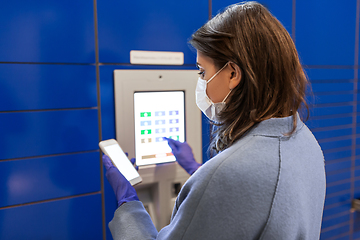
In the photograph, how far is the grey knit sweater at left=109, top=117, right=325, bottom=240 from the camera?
708 millimetres

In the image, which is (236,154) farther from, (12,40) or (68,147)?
(12,40)

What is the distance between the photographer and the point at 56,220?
1486 millimetres

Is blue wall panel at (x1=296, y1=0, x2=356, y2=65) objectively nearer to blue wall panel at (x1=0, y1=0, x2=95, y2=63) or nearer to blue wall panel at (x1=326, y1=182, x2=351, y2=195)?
blue wall panel at (x1=326, y1=182, x2=351, y2=195)

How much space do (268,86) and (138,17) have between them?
976 mm

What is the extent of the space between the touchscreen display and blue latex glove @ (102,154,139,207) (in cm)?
28

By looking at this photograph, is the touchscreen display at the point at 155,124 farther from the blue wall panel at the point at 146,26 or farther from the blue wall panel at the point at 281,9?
the blue wall panel at the point at 281,9

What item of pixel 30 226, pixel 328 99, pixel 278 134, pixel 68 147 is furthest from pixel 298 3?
pixel 30 226

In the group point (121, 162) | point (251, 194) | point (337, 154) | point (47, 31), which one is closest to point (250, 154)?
point (251, 194)

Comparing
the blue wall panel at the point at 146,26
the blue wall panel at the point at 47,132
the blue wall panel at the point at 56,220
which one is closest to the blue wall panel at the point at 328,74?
the blue wall panel at the point at 146,26

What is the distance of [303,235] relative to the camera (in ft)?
2.55

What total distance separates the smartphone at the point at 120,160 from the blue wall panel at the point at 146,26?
17.4 inches

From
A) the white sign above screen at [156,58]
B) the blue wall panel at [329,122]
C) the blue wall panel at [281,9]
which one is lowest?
the blue wall panel at [329,122]

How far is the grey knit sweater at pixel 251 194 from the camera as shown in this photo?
27.9 inches

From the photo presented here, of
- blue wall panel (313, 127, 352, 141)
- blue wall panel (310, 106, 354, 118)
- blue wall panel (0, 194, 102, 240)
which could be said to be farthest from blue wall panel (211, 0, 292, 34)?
blue wall panel (0, 194, 102, 240)
